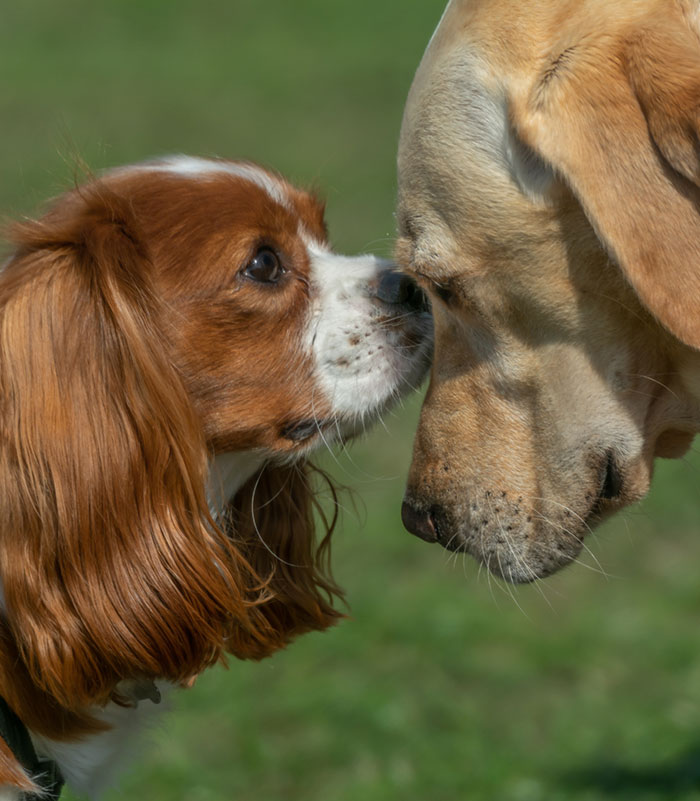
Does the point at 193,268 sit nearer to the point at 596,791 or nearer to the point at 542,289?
the point at 542,289

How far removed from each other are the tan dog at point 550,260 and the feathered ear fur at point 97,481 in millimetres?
755

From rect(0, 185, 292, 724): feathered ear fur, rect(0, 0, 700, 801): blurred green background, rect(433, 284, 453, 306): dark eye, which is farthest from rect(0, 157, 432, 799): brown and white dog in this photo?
rect(0, 0, 700, 801): blurred green background

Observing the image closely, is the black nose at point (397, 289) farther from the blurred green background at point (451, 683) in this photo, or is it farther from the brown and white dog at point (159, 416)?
the blurred green background at point (451, 683)

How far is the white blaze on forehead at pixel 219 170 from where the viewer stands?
11.5ft

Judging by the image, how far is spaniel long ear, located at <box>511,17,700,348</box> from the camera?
2.77 meters

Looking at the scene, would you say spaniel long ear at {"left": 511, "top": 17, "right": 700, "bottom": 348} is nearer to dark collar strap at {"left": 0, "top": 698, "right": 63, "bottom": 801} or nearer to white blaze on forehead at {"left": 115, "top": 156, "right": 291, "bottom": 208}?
white blaze on forehead at {"left": 115, "top": 156, "right": 291, "bottom": 208}

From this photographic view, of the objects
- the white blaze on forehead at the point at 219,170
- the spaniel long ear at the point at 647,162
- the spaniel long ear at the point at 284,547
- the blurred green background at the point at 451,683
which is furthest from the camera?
the blurred green background at the point at 451,683

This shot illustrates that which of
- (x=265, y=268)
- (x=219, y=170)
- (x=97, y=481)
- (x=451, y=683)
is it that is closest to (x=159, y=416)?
(x=97, y=481)

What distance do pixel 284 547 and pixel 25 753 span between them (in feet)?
3.43

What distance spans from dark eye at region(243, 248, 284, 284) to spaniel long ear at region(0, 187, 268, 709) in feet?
0.98

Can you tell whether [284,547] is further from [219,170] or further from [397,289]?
[219,170]

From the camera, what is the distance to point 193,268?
10.8ft

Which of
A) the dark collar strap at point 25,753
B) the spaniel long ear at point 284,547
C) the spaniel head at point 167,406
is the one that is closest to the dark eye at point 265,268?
the spaniel head at point 167,406

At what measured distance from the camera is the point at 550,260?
318cm
